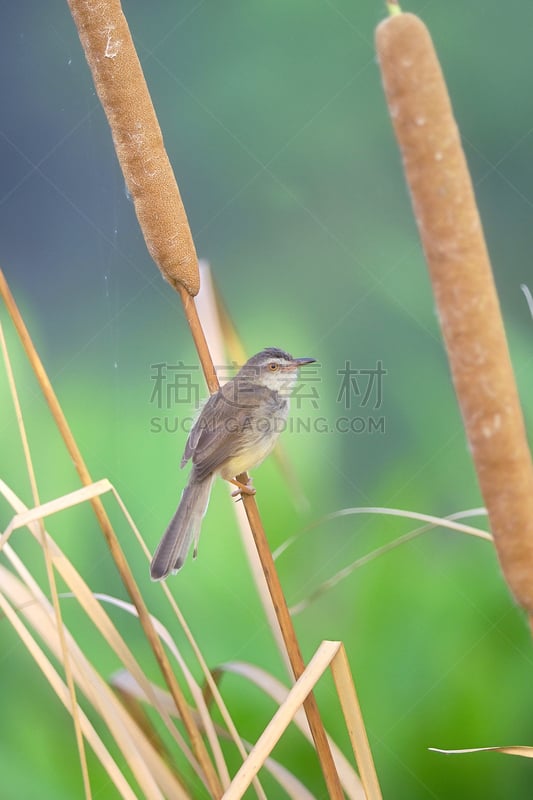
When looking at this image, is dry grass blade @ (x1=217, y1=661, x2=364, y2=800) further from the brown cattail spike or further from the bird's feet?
the brown cattail spike

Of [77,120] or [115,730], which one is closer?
[115,730]

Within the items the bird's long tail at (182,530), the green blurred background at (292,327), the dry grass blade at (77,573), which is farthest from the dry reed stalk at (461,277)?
the green blurred background at (292,327)

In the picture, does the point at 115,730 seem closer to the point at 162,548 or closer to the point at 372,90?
the point at 162,548

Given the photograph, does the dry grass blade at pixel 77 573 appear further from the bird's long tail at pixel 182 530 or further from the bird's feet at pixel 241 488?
the bird's feet at pixel 241 488

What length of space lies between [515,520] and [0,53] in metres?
1.44

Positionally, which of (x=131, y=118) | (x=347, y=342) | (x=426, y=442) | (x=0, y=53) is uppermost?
(x=0, y=53)

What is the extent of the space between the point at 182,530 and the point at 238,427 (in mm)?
238

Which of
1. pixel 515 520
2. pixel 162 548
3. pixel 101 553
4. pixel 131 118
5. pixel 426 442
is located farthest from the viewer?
pixel 101 553

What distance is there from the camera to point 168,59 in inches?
60.5

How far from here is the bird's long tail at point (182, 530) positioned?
122 centimetres

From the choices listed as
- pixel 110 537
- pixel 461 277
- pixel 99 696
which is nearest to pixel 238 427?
pixel 110 537

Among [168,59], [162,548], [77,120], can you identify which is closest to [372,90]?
[168,59]

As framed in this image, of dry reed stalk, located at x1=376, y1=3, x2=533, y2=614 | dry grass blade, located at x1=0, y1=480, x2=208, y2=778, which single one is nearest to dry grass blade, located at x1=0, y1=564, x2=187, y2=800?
dry grass blade, located at x1=0, y1=480, x2=208, y2=778

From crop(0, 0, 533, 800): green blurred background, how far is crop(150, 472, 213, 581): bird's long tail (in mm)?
125
